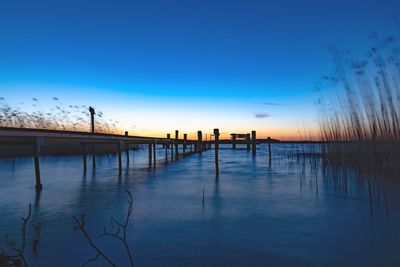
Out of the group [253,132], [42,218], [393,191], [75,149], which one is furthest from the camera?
[253,132]

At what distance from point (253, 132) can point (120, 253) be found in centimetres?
3260

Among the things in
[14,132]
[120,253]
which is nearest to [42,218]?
[14,132]

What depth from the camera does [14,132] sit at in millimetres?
8086

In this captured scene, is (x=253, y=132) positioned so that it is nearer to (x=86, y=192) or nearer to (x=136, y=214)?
(x=86, y=192)

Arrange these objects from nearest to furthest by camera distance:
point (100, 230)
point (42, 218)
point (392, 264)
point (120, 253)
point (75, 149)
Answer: point (392, 264)
point (120, 253)
point (100, 230)
point (42, 218)
point (75, 149)

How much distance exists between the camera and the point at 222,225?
6.05m

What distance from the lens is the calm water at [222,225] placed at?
14.2 ft

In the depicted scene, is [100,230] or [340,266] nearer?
[340,266]

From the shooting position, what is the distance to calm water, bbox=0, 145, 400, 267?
4332 mm

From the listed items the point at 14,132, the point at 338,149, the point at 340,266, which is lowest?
the point at 340,266

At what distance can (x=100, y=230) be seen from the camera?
5.73 meters

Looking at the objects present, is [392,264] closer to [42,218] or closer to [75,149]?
[42,218]

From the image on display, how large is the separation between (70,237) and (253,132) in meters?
32.1

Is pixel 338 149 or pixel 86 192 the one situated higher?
pixel 338 149
